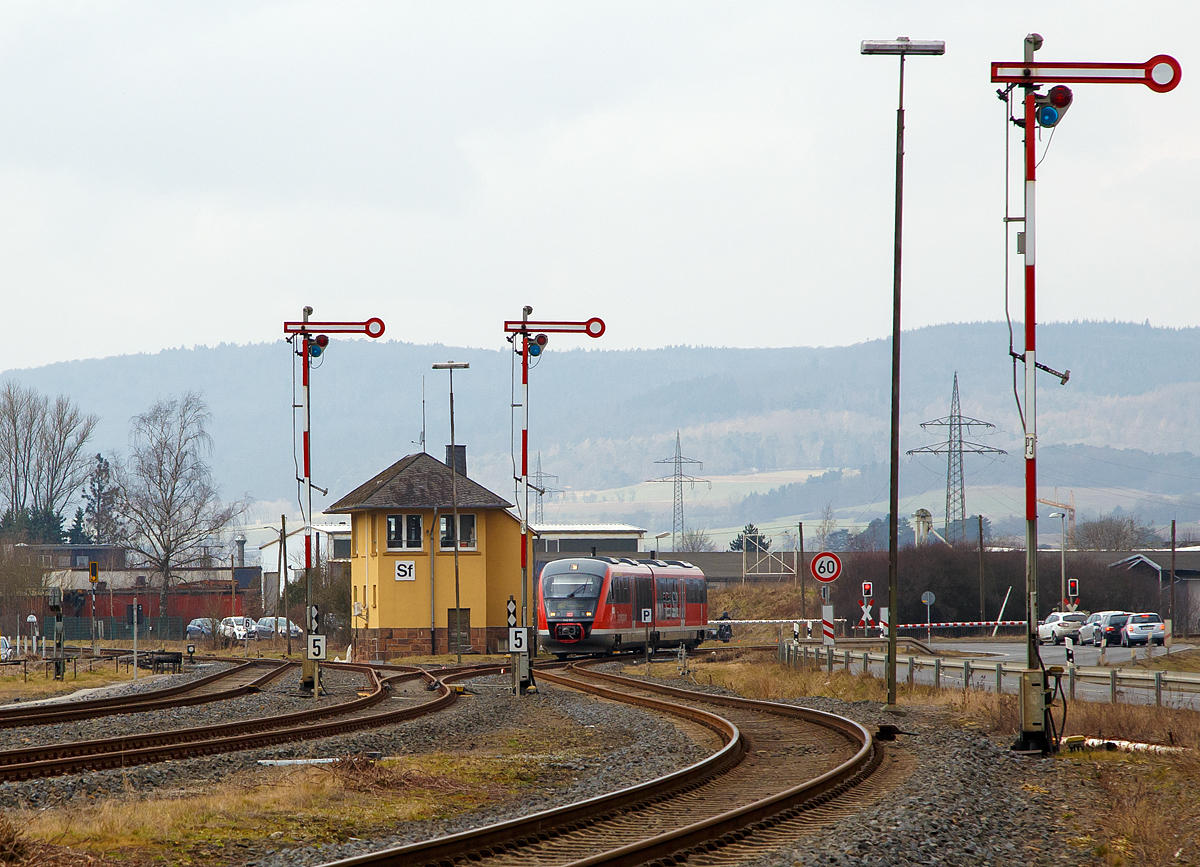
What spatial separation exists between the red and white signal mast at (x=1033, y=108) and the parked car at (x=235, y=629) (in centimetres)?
6676

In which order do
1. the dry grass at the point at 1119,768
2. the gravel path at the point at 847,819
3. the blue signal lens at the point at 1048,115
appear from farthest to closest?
the blue signal lens at the point at 1048,115, the dry grass at the point at 1119,768, the gravel path at the point at 847,819

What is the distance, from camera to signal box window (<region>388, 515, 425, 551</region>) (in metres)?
58.9

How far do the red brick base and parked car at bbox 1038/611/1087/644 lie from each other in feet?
80.9

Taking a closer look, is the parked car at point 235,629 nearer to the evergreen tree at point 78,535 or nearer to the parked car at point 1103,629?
the parked car at point 1103,629

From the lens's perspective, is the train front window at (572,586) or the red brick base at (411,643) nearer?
the train front window at (572,586)

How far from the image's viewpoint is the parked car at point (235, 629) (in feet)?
261

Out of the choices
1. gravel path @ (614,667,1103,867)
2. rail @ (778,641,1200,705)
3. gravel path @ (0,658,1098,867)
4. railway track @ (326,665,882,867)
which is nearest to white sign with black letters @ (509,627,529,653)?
gravel path @ (0,658,1098,867)

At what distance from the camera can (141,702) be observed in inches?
1058

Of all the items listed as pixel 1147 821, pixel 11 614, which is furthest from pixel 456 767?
pixel 11 614

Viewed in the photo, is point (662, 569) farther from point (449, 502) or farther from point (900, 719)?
point (900, 719)

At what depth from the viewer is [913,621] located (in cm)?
7931

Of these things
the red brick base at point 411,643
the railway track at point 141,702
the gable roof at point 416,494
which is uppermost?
the gable roof at point 416,494

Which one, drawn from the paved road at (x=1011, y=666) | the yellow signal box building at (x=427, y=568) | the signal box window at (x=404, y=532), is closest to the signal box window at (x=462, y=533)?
the yellow signal box building at (x=427, y=568)

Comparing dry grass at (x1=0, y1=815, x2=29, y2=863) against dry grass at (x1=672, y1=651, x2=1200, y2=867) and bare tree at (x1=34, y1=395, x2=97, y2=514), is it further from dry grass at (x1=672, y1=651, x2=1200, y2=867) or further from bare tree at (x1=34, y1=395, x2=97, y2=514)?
bare tree at (x1=34, y1=395, x2=97, y2=514)
